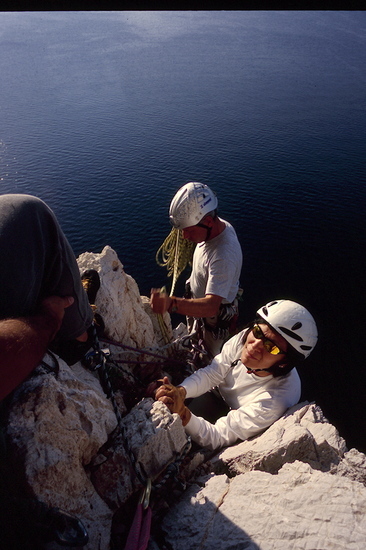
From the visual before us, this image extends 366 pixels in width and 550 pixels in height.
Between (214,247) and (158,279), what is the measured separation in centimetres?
1547

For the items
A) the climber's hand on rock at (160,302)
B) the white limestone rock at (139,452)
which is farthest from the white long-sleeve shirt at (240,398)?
the climber's hand on rock at (160,302)

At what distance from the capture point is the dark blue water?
20.3 metres

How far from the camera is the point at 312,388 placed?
15.2 metres

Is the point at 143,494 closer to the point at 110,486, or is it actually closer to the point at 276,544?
the point at 110,486

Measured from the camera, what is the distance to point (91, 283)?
4629 millimetres

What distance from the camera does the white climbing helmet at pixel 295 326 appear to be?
407 cm

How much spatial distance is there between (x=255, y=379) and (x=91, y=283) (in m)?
2.35

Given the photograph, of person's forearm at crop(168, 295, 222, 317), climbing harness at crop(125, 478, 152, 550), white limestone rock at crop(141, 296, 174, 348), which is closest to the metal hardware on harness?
climbing harness at crop(125, 478, 152, 550)

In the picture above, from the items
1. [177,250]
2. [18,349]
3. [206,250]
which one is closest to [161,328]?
[177,250]

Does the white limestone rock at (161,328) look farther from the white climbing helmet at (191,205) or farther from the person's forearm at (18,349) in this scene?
the person's forearm at (18,349)

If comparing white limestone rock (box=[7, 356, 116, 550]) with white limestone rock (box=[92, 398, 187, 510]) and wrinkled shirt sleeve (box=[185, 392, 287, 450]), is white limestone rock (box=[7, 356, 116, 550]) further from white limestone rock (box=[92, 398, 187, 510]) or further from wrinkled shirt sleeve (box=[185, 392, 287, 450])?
wrinkled shirt sleeve (box=[185, 392, 287, 450])

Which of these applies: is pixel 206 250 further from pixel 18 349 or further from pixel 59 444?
pixel 18 349

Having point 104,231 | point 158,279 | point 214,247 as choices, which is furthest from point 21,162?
point 214,247

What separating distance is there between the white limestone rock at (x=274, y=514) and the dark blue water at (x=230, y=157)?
12.0 m
